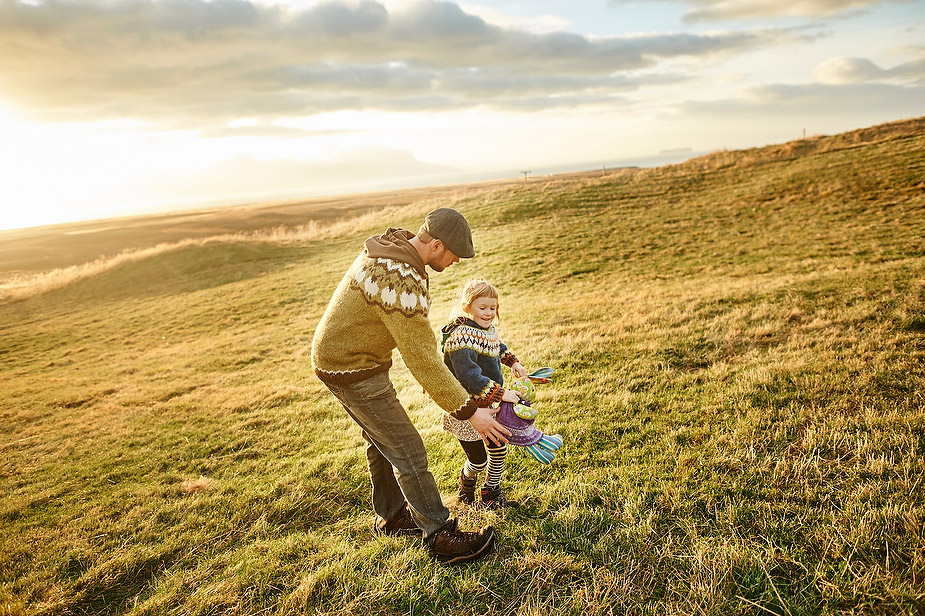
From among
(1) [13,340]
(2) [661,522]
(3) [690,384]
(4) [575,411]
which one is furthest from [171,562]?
(1) [13,340]

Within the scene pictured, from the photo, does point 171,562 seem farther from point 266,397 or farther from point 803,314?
point 803,314

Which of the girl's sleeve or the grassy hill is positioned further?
the girl's sleeve

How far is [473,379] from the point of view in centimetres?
393

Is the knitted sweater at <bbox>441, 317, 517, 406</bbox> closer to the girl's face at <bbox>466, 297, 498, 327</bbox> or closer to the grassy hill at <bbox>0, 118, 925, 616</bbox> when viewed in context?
the girl's face at <bbox>466, 297, 498, 327</bbox>

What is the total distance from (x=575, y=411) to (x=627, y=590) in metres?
3.17

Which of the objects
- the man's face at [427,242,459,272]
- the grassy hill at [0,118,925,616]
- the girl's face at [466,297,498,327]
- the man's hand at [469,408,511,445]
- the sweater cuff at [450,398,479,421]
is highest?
the man's face at [427,242,459,272]

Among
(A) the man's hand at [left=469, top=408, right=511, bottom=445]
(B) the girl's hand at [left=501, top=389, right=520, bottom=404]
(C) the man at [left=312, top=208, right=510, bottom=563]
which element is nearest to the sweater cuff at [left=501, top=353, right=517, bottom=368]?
(B) the girl's hand at [left=501, top=389, right=520, bottom=404]

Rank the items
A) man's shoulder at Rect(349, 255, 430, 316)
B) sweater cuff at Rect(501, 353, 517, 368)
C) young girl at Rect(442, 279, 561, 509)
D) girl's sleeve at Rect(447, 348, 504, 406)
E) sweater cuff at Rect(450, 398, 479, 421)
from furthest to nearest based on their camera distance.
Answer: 1. sweater cuff at Rect(501, 353, 517, 368)
2. young girl at Rect(442, 279, 561, 509)
3. girl's sleeve at Rect(447, 348, 504, 406)
4. sweater cuff at Rect(450, 398, 479, 421)
5. man's shoulder at Rect(349, 255, 430, 316)

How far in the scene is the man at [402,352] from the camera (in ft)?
10.7

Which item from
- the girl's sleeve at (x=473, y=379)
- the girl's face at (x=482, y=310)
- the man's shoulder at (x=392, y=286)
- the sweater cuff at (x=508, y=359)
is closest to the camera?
the man's shoulder at (x=392, y=286)

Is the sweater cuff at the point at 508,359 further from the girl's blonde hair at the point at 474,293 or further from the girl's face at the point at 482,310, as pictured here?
the girl's blonde hair at the point at 474,293

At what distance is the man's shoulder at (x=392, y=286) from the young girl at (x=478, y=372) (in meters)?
0.85

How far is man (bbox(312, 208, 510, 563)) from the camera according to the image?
129 inches

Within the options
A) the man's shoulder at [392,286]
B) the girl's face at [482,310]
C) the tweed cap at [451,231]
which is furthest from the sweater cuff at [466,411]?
the tweed cap at [451,231]
